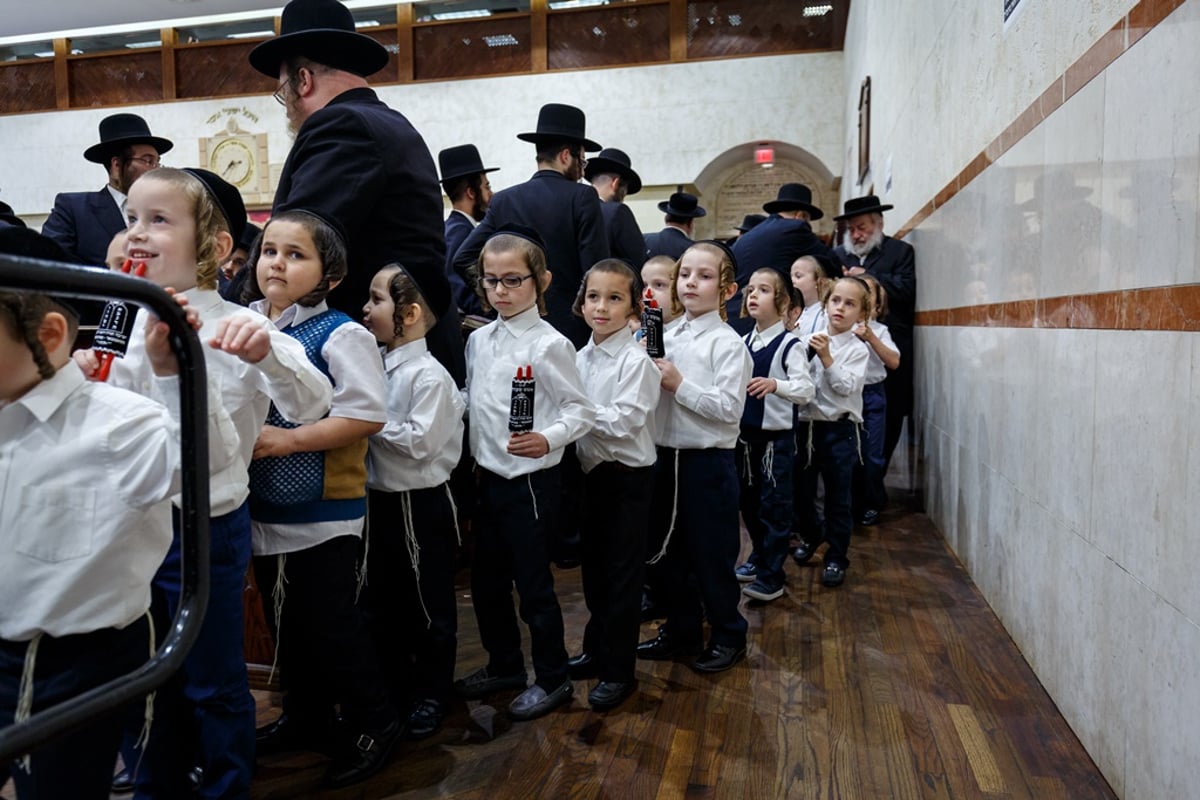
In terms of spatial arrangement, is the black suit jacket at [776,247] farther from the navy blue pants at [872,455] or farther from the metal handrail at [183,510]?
the metal handrail at [183,510]

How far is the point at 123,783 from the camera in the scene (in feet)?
6.50

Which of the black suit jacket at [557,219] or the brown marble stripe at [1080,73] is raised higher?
the brown marble stripe at [1080,73]

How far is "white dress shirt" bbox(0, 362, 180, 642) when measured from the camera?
954 mm

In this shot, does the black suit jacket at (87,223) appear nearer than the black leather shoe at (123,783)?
A: No

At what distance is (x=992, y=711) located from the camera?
2.33 metres

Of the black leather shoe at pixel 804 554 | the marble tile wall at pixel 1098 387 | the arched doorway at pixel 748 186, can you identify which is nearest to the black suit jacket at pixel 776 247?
the marble tile wall at pixel 1098 387

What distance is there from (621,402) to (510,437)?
0.34 m

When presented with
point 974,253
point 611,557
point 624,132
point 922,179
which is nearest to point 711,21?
point 624,132

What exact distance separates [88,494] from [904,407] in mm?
4407

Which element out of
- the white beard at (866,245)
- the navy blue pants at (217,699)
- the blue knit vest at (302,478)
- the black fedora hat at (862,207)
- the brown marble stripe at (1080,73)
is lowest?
the navy blue pants at (217,699)

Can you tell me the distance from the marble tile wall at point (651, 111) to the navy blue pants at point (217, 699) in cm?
874

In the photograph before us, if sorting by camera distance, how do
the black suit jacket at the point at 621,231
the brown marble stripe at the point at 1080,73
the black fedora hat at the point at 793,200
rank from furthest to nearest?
the black fedora hat at the point at 793,200 < the black suit jacket at the point at 621,231 < the brown marble stripe at the point at 1080,73

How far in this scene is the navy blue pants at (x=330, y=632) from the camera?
189 cm

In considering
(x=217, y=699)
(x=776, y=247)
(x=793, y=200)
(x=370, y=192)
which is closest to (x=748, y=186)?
(x=793, y=200)
